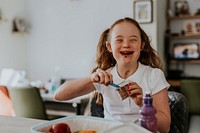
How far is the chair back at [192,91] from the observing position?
117 inches

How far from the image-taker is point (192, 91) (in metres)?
3.02

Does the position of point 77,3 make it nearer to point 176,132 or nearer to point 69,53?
point 69,53

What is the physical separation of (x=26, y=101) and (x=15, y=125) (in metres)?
1.54

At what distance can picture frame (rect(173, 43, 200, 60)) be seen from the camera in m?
4.01

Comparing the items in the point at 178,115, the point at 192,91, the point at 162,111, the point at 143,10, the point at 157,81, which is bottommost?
the point at 192,91

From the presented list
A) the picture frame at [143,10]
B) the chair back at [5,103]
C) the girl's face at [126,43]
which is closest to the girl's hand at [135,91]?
the girl's face at [126,43]

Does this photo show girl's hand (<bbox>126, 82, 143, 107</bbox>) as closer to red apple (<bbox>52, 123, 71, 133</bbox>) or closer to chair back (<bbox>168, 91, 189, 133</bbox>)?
red apple (<bbox>52, 123, 71, 133</bbox>)

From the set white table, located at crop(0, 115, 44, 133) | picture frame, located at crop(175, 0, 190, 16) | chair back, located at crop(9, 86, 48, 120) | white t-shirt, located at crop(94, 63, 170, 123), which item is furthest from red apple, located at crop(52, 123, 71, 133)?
picture frame, located at crop(175, 0, 190, 16)

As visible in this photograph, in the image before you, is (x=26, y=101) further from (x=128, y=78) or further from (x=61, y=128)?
(x=61, y=128)

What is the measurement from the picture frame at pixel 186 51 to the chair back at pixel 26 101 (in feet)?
6.78

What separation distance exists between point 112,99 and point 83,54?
8.98ft

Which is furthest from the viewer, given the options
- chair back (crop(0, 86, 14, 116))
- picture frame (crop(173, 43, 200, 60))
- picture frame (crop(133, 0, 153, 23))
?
picture frame (crop(173, 43, 200, 60))

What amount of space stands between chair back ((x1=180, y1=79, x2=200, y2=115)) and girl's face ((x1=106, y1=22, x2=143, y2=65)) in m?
1.81

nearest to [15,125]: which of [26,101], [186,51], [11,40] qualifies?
[26,101]
